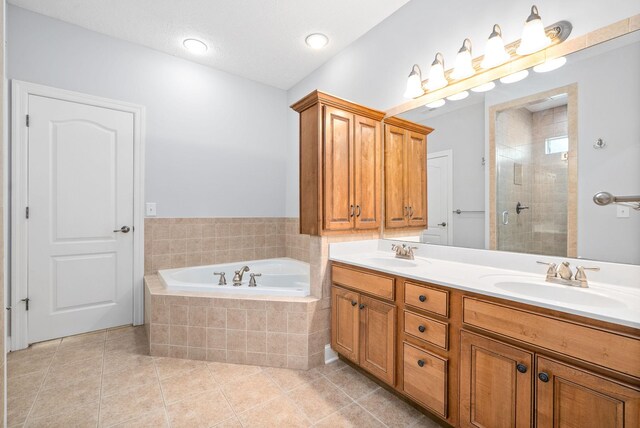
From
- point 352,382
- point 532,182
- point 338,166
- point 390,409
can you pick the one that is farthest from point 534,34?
point 352,382

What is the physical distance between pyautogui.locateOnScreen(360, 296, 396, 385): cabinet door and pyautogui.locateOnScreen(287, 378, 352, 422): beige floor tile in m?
0.24

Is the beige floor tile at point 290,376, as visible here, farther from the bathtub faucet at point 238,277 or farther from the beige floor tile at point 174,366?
the bathtub faucet at point 238,277

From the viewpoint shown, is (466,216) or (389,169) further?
(389,169)

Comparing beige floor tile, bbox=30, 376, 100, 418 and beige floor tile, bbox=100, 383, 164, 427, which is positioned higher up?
beige floor tile, bbox=30, 376, 100, 418

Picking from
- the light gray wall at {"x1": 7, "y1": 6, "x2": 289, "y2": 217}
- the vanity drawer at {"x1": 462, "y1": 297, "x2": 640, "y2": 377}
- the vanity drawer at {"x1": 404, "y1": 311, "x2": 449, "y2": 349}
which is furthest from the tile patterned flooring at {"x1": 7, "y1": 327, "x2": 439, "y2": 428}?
the light gray wall at {"x1": 7, "y1": 6, "x2": 289, "y2": 217}

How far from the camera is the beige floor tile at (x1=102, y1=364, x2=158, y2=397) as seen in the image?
1800 mm

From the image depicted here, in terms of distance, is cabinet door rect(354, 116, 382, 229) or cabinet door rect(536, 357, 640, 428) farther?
cabinet door rect(354, 116, 382, 229)

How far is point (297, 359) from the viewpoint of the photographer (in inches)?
79.8

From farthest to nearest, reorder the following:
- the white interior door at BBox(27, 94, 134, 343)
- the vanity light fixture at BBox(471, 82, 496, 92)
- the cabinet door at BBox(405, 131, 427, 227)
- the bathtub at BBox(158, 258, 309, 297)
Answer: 1. the bathtub at BBox(158, 258, 309, 297)
2. the white interior door at BBox(27, 94, 134, 343)
3. the cabinet door at BBox(405, 131, 427, 227)
4. the vanity light fixture at BBox(471, 82, 496, 92)

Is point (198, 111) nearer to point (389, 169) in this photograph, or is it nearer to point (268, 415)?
point (389, 169)

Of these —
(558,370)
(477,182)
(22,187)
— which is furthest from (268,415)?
(22,187)

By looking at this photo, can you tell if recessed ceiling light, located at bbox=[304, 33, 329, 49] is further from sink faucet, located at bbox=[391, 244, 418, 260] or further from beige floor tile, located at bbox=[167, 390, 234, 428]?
beige floor tile, located at bbox=[167, 390, 234, 428]

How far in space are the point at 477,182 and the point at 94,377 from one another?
2.79m

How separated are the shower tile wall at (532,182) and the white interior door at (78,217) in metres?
3.04
